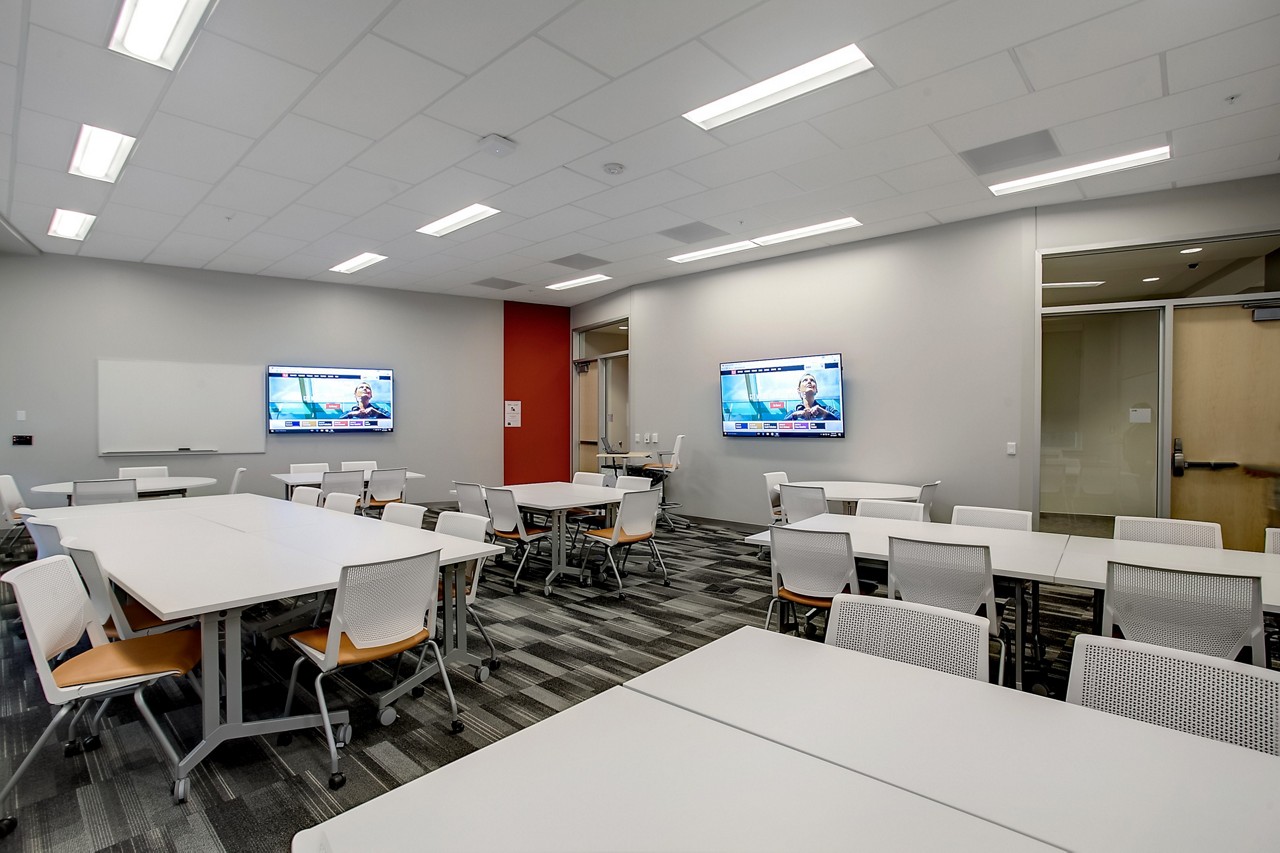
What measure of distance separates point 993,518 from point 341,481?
6.04 meters

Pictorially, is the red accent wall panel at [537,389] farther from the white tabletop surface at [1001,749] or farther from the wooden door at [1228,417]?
the white tabletop surface at [1001,749]

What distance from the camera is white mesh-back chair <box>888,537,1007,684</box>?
2785mm

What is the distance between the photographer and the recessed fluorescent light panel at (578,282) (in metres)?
8.80

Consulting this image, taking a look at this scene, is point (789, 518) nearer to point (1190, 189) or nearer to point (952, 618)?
point (952, 618)

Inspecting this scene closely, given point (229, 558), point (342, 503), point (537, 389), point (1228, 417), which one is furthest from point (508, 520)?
point (1228, 417)

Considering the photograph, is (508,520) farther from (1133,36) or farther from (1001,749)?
(1133,36)

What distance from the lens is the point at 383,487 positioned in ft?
22.7

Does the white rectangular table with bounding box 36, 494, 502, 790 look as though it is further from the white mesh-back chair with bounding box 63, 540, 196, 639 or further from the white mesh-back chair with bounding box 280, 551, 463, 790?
the white mesh-back chair with bounding box 280, 551, 463, 790

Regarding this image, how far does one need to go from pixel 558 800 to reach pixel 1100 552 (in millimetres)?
3249

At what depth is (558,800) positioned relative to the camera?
1.12m

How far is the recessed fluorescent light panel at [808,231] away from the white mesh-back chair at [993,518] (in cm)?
331

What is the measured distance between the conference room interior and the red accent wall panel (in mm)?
89

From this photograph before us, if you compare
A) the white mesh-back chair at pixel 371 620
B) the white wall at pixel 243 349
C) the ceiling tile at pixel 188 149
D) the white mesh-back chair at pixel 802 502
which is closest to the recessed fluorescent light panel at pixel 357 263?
the white wall at pixel 243 349

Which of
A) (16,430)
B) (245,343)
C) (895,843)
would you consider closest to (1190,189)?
(895,843)
